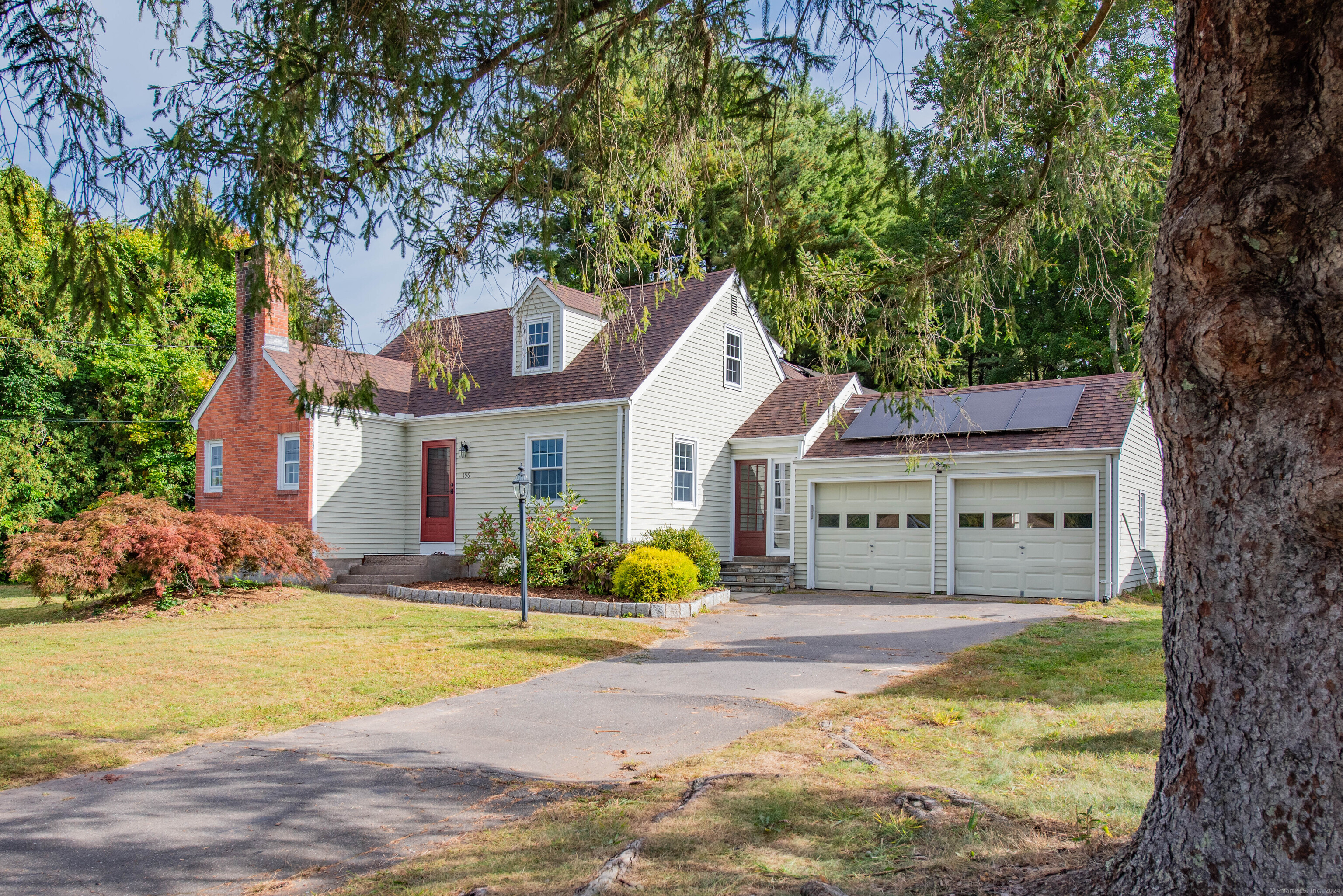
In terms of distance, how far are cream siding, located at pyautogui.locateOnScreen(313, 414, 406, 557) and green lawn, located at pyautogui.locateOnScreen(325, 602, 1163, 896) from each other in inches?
567

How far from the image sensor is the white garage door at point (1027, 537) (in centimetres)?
1598

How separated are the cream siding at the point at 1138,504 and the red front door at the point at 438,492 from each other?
1314cm

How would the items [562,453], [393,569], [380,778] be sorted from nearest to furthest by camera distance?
[380,778]
[393,569]
[562,453]

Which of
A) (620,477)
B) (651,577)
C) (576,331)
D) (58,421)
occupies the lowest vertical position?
(651,577)

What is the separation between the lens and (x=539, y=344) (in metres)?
19.9

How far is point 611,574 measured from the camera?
15.2m

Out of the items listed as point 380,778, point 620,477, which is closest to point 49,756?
point 380,778

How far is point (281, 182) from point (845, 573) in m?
14.6

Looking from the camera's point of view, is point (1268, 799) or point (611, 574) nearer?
point (1268, 799)

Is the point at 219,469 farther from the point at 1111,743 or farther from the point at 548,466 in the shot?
the point at 1111,743

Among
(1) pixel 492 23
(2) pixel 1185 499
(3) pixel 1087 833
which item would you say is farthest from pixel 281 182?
(3) pixel 1087 833

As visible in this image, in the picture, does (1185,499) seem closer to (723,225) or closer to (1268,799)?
(1268,799)

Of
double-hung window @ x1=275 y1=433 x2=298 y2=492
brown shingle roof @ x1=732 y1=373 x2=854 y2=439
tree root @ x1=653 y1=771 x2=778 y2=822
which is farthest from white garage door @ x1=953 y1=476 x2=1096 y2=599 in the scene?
double-hung window @ x1=275 y1=433 x2=298 y2=492

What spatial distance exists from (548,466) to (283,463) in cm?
581
